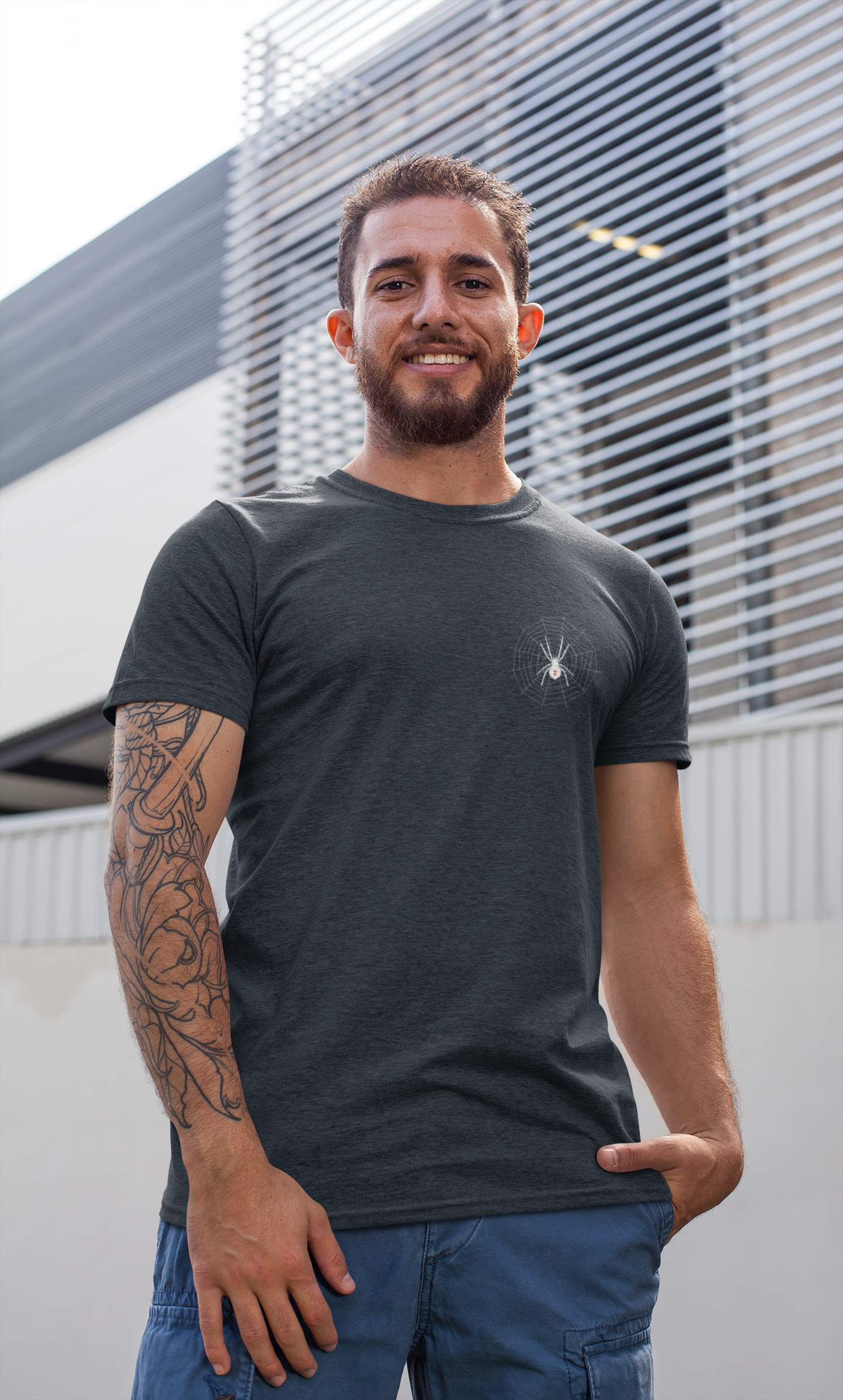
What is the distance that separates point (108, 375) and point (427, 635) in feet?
25.9

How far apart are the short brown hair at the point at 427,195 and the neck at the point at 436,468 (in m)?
0.23

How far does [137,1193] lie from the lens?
3.80 meters

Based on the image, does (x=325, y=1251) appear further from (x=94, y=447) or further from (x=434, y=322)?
(x=94, y=447)

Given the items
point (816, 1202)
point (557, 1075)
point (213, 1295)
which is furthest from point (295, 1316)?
point (816, 1202)

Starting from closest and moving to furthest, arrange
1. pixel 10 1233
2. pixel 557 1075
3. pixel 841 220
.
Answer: pixel 557 1075, pixel 841 220, pixel 10 1233

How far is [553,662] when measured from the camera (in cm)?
136

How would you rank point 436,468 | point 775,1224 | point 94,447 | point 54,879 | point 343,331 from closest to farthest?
point 436,468, point 343,331, point 775,1224, point 54,879, point 94,447

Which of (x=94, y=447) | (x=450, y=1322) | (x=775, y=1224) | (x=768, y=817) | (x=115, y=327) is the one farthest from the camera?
(x=94, y=447)

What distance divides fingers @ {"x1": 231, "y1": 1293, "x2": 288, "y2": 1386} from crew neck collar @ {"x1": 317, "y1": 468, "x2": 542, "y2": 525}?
833mm

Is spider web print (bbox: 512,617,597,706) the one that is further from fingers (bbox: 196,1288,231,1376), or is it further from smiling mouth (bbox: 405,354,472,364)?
fingers (bbox: 196,1288,231,1376)

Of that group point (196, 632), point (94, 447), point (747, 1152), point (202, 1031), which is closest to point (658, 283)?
point (747, 1152)

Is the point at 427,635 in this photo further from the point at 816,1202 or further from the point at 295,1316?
→ the point at 816,1202

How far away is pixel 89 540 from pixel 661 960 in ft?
24.9

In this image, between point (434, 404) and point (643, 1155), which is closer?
point (643, 1155)
